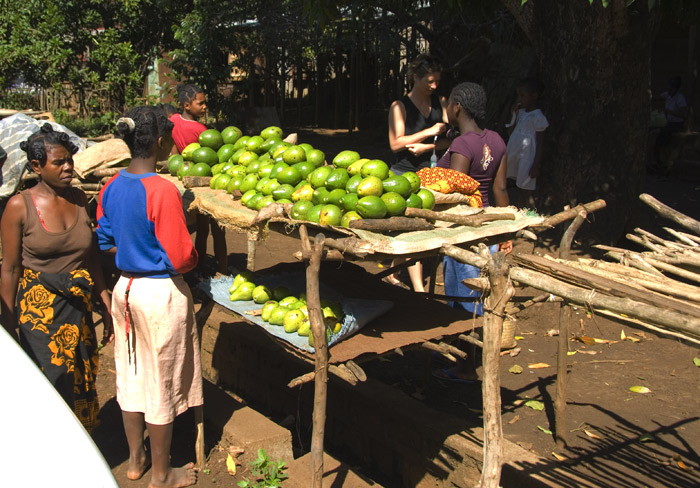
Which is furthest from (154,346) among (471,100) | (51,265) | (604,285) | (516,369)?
(516,369)

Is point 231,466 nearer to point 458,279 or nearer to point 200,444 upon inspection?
point 200,444

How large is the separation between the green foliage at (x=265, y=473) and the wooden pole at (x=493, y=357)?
4.25ft

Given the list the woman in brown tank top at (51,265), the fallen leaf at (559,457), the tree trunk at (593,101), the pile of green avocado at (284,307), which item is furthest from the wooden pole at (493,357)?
the tree trunk at (593,101)

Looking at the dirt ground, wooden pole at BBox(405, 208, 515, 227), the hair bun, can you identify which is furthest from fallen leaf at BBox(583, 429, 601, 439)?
the hair bun

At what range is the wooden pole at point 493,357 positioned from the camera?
2650 millimetres

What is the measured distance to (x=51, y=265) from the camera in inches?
142

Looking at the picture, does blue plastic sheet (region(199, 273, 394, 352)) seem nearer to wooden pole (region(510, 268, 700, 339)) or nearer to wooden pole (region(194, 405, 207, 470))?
wooden pole (region(194, 405, 207, 470))

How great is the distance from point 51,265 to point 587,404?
11.6 feet

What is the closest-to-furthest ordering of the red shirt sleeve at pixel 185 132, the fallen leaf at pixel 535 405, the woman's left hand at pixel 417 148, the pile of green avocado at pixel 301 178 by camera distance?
the pile of green avocado at pixel 301 178, the fallen leaf at pixel 535 405, the woman's left hand at pixel 417 148, the red shirt sleeve at pixel 185 132

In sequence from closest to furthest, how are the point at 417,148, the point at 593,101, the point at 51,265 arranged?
the point at 51,265 < the point at 417,148 < the point at 593,101

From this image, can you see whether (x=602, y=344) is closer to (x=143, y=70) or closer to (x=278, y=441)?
(x=278, y=441)

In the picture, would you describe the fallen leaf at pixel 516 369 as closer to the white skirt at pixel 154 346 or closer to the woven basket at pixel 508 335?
the woven basket at pixel 508 335

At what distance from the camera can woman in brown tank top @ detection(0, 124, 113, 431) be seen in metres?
3.51

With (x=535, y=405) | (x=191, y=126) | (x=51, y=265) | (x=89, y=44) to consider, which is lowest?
(x=535, y=405)
